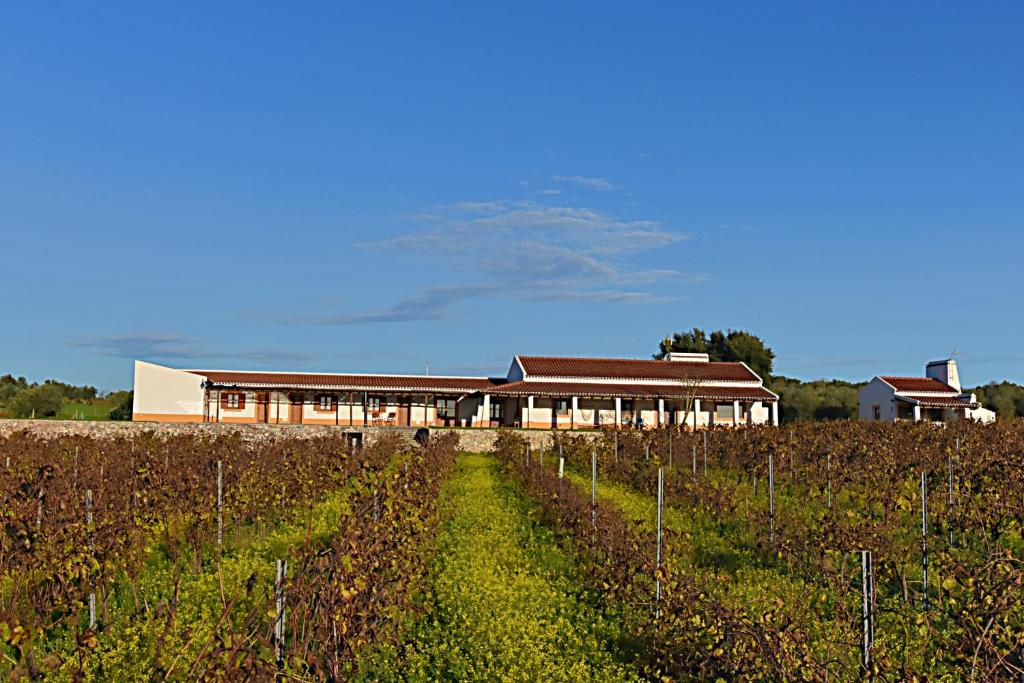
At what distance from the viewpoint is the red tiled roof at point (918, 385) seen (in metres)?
49.8

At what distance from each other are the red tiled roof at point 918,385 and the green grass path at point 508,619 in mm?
42437

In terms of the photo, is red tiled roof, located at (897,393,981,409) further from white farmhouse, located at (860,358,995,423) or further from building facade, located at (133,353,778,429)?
building facade, located at (133,353,778,429)

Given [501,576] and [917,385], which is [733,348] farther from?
[501,576]

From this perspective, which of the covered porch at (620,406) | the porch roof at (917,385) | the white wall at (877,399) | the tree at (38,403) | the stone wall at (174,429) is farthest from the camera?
the tree at (38,403)

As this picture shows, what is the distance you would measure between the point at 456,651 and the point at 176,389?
39.8 m

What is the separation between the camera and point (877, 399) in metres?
50.9

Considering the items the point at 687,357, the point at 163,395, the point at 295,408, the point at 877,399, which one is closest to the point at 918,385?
the point at 877,399

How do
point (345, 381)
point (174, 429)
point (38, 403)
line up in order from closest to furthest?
point (174, 429) → point (345, 381) → point (38, 403)

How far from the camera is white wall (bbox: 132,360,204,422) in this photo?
143 feet

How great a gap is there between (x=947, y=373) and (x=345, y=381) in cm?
3410

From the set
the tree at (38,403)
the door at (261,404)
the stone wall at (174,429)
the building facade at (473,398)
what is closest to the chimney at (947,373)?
the building facade at (473,398)

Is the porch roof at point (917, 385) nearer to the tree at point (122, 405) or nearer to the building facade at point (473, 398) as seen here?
the building facade at point (473, 398)

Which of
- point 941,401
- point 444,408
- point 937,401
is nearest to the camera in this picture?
point 444,408

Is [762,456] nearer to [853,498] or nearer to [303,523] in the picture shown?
[853,498]
